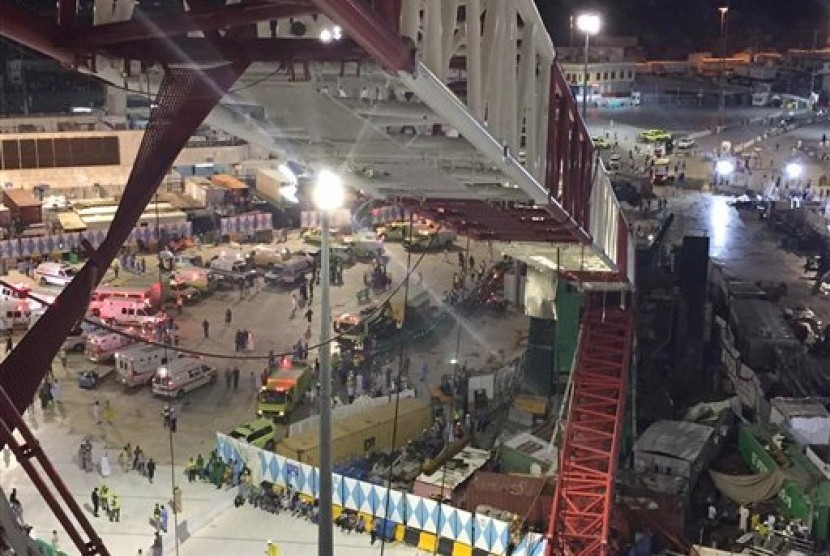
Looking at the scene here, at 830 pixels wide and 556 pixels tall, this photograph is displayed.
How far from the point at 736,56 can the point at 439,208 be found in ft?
390

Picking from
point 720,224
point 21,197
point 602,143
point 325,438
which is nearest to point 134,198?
point 325,438

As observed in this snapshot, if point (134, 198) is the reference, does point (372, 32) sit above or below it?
above

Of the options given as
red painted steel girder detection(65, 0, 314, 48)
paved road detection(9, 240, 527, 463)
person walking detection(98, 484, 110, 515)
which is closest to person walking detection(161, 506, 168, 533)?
person walking detection(98, 484, 110, 515)

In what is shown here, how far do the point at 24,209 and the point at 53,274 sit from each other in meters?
8.41

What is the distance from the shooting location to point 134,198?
19.4ft

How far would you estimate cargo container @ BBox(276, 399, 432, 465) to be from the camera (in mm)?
21828

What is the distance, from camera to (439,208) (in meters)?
12.8

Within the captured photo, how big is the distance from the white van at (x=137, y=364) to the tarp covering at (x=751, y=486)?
50.8ft

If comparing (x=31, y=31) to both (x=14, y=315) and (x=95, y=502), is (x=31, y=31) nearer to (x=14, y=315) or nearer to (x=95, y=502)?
(x=95, y=502)

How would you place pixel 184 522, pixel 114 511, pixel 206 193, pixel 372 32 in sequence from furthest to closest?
pixel 206 193
pixel 114 511
pixel 184 522
pixel 372 32

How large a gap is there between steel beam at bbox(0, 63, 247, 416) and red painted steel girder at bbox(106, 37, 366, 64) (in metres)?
0.09

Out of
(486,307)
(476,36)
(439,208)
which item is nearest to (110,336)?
(486,307)

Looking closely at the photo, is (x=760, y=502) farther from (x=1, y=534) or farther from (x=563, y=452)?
(x=1, y=534)

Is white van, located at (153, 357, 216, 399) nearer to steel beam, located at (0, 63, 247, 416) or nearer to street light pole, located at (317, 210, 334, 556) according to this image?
street light pole, located at (317, 210, 334, 556)
